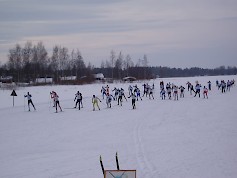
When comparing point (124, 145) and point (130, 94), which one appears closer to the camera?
point (124, 145)

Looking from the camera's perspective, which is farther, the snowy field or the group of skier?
the group of skier

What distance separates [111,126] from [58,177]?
9.23 meters

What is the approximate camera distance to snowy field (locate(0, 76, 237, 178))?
407 inches

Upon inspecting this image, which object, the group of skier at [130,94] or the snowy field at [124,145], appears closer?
the snowy field at [124,145]

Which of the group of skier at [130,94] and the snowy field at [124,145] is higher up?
the group of skier at [130,94]

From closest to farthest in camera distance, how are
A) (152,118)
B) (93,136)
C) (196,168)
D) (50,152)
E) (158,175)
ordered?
(158,175)
(196,168)
(50,152)
(93,136)
(152,118)

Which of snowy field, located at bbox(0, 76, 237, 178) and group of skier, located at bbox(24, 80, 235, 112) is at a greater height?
group of skier, located at bbox(24, 80, 235, 112)

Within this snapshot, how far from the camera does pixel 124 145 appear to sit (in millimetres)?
13711

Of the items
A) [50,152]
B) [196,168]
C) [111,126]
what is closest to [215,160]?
[196,168]

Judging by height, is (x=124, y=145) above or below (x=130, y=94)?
below

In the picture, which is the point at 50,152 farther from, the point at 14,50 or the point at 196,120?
the point at 14,50

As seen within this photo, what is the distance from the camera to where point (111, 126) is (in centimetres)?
1897

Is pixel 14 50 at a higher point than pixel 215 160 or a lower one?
higher

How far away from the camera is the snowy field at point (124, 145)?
10.3 meters
